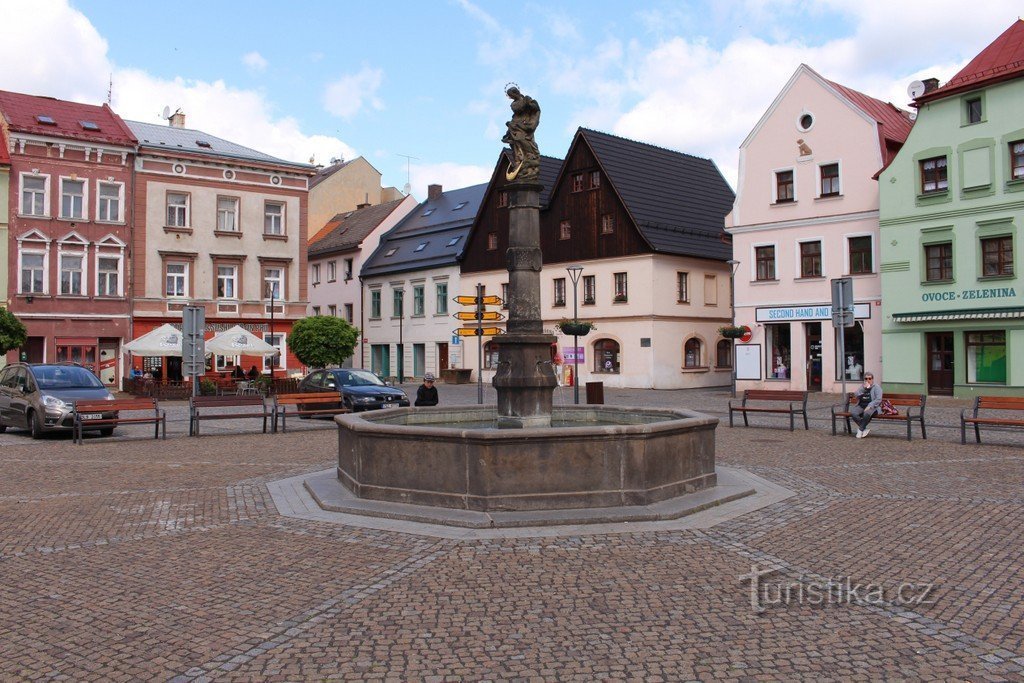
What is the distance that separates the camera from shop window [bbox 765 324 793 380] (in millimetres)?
35375

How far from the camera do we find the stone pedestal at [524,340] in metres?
11.2

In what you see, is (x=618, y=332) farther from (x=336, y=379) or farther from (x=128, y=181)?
(x=128, y=181)

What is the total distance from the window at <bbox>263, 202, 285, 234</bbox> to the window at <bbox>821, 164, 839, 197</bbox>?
86.6ft

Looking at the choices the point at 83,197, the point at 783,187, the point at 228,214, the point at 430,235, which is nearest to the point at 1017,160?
the point at 783,187

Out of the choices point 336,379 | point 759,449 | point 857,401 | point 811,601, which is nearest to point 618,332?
point 336,379

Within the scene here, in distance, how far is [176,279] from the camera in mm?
41906

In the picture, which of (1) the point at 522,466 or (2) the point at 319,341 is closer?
(1) the point at 522,466

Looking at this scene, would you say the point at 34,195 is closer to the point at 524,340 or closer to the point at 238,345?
the point at 238,345

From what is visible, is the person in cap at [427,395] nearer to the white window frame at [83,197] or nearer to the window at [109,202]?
the window at [109,202]

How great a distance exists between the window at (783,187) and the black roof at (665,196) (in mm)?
5829

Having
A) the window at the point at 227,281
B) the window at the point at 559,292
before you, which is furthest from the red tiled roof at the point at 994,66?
the window at the point at 227,281

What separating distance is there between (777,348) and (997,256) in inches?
367

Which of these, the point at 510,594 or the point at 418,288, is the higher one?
the point at 418,288

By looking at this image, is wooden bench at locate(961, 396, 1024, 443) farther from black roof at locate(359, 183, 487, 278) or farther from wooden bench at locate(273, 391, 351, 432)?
black roof at locate(359, 183, 487, 278)
